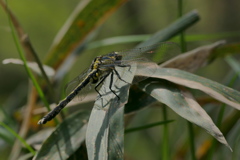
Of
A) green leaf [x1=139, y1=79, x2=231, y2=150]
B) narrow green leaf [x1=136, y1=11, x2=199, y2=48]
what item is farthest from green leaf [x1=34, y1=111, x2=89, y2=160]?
narrow green leaf [x1=136, y1=11, x2=199, y2=48]

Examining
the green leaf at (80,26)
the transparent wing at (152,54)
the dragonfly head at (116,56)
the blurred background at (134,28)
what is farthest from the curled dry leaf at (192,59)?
the blurred background at (134,28)

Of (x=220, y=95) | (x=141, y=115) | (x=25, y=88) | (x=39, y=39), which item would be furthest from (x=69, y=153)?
(x=39, y=39)

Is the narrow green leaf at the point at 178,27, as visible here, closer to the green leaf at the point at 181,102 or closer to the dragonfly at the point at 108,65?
the dragonfly at the point at 108,65

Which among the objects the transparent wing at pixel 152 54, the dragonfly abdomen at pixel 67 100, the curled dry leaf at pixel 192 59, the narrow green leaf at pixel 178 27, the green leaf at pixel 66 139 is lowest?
the green leaf at pixel 66 139

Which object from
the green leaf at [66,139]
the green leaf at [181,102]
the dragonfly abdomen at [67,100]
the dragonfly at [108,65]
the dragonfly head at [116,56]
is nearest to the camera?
the green leaf at [181,102]

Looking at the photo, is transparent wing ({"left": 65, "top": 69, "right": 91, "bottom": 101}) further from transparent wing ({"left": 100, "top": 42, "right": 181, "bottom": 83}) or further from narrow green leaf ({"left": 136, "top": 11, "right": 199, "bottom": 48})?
narrow green leaf ({"left": 136, "top": 11, "right": 199, "bottom": 48})

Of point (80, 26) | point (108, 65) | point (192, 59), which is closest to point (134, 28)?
point (80, 26)

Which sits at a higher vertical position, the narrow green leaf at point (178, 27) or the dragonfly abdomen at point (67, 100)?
the narrow green leaf at point (178, 27)

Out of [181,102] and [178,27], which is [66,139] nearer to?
[181,102]
